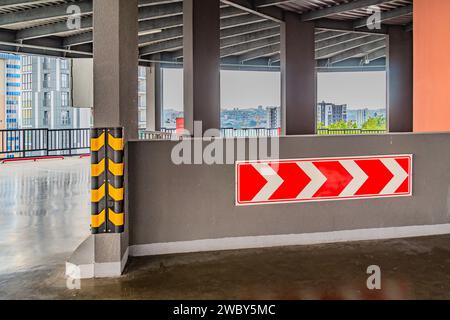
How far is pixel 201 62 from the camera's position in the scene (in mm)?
10055

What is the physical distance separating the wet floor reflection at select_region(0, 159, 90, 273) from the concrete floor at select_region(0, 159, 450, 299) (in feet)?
0.07

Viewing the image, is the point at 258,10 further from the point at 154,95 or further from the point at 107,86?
the point at 154,95

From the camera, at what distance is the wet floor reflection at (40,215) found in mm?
5719

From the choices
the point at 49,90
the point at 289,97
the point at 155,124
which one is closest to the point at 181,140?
the point at 289,97

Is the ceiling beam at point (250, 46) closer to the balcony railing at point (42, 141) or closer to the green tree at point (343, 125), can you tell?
the balcony railing at point (42, 141)

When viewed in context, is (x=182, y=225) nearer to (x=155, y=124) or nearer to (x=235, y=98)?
(x=155, y=124)

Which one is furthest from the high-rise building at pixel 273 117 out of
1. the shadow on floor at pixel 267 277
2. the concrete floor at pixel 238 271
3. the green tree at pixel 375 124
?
the shadow on floor at pixel 267 277

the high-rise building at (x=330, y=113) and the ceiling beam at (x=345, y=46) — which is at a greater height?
the ceiling beam at (x=345, y=46)

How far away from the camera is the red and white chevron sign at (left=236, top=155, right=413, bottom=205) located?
Result: 19.3 feet

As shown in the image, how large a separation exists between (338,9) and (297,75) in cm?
206

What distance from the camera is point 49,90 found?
209 ft

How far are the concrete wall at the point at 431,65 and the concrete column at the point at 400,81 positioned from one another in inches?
251
